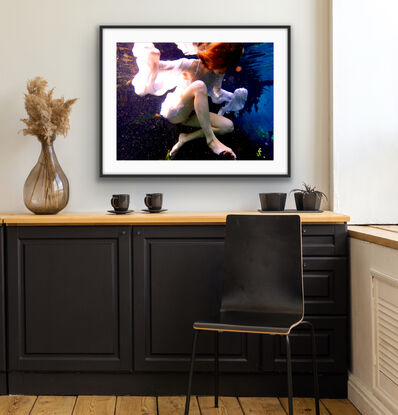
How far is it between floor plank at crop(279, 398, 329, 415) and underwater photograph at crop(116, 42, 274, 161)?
4.24ft

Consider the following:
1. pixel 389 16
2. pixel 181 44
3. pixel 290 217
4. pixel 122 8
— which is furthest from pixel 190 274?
pixel 389 16

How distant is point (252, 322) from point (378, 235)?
2.23 ft

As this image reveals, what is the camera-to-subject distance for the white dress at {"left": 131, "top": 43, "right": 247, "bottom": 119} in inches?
114

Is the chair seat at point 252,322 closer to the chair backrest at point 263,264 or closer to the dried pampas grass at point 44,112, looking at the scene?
the chair backrest at point 263,264

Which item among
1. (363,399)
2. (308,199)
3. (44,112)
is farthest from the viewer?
(308,199)

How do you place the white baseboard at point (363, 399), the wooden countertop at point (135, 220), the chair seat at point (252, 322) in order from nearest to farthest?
the chair seat at point (252, 322), the white baseboard at point (363, 399), the wooden countertop at point (135, 220)

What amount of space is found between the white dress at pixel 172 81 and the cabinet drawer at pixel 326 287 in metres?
0.99

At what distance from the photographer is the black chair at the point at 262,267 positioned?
2.32 m

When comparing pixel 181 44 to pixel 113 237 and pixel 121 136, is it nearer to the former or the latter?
pixel 121 136

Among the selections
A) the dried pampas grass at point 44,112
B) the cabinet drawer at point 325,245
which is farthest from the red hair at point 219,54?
the cabinet drawer at point 325,245

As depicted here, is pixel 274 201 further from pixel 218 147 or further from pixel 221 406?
pixel 221 406

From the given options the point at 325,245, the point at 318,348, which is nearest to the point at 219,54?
the point at 325,245

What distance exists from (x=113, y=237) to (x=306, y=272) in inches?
38.3

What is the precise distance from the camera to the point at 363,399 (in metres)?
2.37
